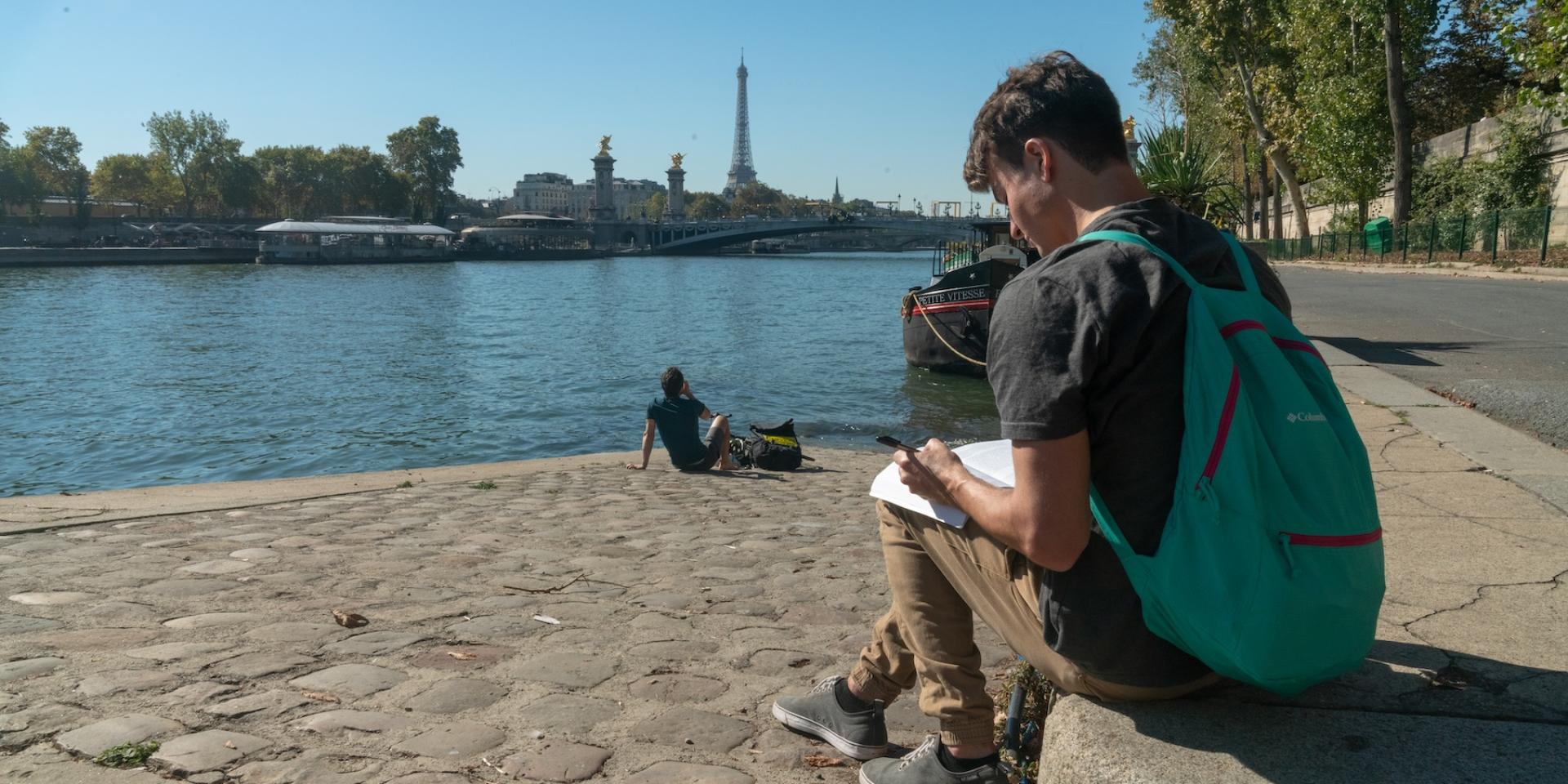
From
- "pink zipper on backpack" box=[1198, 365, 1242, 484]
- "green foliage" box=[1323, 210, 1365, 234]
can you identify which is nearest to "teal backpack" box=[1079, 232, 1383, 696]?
"pink zipper on backpack" box=[1198, 365, 1242, 484]

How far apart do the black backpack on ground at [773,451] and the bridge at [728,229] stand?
71635 millimetres

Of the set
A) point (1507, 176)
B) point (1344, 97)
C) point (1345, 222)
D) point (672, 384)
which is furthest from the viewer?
point (1345, 222)

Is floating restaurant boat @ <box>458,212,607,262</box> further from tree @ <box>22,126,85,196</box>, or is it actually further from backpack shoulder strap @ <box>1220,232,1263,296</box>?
backpack shoulder strap @ <box>1220,232,1263,296</box>

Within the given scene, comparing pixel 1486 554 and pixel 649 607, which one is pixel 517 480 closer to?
pixel 649 607

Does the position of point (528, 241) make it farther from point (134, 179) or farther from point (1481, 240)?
point (1481, 240)

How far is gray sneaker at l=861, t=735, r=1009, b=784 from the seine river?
8.36 meters

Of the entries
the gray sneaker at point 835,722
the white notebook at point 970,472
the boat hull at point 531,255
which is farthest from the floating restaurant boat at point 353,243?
the white notebook at point 970,472

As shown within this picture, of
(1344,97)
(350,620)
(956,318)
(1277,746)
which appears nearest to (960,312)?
(956,318)

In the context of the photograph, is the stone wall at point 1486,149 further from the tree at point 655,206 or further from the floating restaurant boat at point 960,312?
the tree at point 655,206

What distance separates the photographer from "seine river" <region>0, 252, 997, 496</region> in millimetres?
14555

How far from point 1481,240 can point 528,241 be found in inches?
3799

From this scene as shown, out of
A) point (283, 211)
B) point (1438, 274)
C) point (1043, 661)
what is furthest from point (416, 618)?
point (283, 211)

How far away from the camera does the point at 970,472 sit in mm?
2039

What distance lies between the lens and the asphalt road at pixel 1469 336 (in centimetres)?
726
